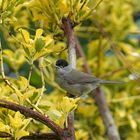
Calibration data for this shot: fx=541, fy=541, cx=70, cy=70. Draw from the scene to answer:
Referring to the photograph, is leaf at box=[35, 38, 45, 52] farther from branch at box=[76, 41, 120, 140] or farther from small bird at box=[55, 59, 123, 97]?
Result: branch at box=[76, 41, 120, 140]

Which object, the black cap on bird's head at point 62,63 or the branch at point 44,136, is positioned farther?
the black cap on bird's head at point 62,63

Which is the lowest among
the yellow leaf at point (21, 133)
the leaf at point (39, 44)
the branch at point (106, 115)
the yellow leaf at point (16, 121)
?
the yellow leaf at point (21, 133)

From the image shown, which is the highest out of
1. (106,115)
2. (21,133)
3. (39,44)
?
(106,115)

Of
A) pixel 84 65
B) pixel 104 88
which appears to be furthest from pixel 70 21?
pixel 104 88

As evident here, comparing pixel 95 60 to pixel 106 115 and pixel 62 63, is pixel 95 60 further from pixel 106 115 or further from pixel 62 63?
pixel 62 63

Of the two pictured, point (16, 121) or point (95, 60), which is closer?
point (16, 121)

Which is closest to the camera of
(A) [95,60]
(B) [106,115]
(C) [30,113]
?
(C) [30,113]

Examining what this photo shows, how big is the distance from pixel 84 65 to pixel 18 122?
2.93ft

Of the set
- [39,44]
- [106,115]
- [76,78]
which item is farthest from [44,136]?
[106,115]

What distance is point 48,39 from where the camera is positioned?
3.54ft

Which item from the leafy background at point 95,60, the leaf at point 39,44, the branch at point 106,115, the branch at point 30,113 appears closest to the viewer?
the branch at point 30,113

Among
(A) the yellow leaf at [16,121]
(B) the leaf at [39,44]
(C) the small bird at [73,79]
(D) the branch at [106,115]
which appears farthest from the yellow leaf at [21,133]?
(D) the branch at [106,115]

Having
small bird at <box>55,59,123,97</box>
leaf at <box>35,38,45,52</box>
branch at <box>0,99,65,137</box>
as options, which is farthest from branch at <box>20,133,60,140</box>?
small bird at <box>55,59,123,97</box>

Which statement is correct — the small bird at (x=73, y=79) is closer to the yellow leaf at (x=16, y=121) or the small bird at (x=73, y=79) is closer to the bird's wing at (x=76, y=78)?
the bird's wing at (x=76, y=78)
